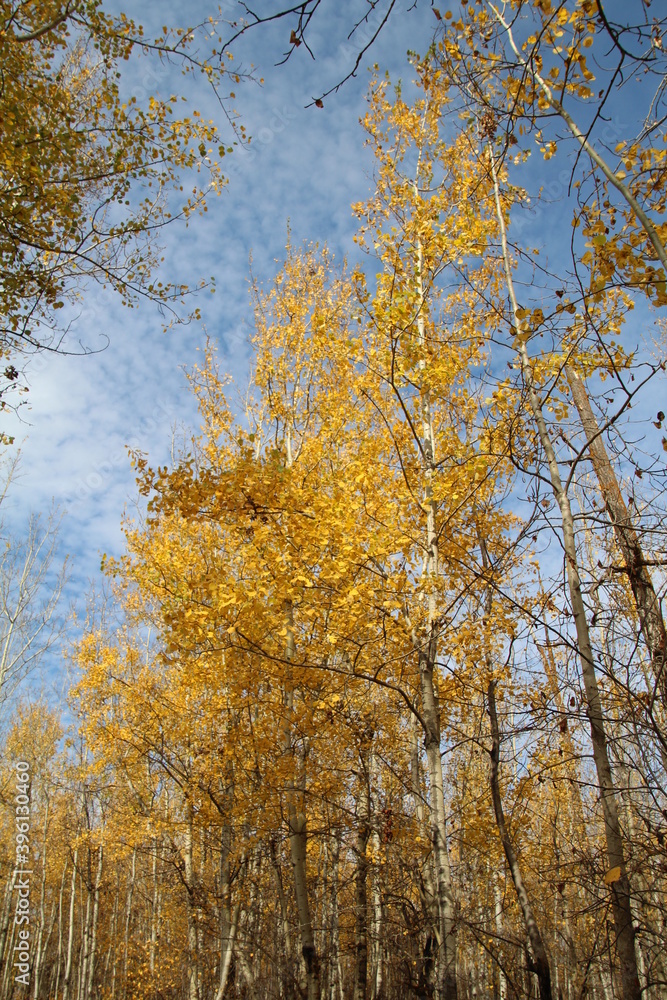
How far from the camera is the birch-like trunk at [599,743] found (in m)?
2.80

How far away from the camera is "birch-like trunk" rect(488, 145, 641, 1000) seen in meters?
2.80

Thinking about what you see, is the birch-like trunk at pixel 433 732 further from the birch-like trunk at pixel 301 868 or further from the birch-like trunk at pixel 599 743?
the birch-like trunk at pixel 301 868

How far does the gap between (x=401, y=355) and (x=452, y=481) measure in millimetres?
1060

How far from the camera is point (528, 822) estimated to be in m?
5.89

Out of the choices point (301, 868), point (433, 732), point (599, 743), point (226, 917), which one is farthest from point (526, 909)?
point (226, 917)

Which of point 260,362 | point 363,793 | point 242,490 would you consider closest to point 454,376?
point 242,490

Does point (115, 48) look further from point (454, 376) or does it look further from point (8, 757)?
point (8, 757)

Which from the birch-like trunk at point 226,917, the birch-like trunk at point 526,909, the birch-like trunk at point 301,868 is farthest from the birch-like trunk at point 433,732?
the birch-like trunk at point 226,917

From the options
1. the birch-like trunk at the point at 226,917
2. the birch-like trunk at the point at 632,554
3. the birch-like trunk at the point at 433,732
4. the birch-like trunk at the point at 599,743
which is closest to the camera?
the birch-like trunk at the point at 599,743

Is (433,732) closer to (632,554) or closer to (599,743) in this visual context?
(599,743)

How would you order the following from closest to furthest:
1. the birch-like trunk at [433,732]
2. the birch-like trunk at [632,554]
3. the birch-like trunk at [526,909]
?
the birch-like trunk at [632,554]
the birch-like trunk at [433,732]
the birch-like trunk at [526,909]

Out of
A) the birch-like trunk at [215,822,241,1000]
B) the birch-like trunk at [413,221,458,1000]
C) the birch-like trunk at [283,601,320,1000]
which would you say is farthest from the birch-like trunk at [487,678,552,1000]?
the birch-like trunk at [215,822,241,1000]

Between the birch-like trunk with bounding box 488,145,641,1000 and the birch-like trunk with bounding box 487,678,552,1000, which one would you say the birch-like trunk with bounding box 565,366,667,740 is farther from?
the birch-like trunk with bounding box 487,678,552,1000

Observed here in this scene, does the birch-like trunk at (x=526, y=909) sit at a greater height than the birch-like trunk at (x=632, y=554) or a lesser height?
lesser
